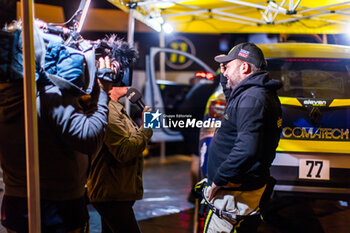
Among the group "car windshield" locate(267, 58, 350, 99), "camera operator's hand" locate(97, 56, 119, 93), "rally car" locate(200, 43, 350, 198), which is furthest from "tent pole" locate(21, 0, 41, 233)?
"car windshield" locate(267, 58, 350, 99)

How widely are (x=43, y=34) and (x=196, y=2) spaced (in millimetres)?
3125

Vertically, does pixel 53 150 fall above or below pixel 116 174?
above

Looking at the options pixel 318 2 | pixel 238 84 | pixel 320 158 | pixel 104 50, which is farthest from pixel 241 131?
pixel 318 2

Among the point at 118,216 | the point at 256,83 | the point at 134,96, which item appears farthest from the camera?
the point at 134,96

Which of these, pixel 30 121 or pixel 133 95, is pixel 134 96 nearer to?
pixel 133 95

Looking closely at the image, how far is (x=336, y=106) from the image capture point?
3.21 m

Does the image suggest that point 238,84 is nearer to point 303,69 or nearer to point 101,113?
point 101,113

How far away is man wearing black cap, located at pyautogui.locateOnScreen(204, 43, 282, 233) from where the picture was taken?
207 centimetres

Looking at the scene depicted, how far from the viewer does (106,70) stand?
227 cm

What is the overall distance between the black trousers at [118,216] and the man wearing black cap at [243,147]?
1.73ft

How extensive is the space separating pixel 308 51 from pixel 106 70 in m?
2.23

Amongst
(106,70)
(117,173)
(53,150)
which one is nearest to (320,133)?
(117,173)

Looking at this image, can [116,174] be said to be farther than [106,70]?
Yes

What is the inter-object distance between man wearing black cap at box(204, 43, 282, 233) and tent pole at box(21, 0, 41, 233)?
1.04 meters
